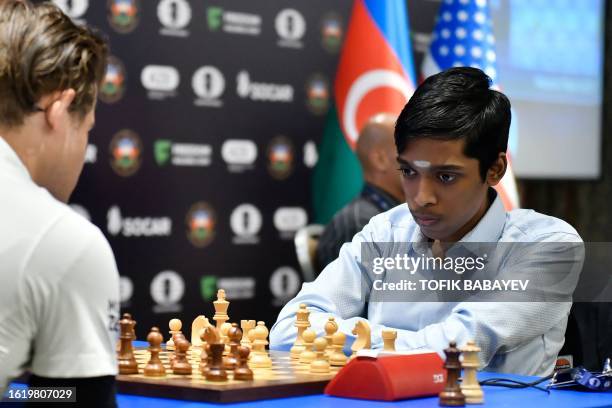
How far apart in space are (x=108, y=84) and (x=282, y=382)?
3.44m

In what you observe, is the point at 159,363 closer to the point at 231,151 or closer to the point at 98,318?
the point at 98,318

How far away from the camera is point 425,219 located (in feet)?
8.34

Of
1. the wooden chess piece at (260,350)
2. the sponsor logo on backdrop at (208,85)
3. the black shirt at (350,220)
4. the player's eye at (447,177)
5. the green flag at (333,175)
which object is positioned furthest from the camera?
the green flag at (333,175)

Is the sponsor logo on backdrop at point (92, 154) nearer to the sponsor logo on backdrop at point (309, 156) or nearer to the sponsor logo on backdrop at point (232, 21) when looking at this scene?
the sponsor logo on backdrop at point (232, 21)

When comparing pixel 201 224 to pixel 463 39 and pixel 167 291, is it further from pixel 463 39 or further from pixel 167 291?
pixel 463 39

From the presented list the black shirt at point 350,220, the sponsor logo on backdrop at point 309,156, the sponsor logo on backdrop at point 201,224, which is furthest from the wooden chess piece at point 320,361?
the sponsor logo on backdrop at point 309,156

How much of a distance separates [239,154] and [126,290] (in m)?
0.94

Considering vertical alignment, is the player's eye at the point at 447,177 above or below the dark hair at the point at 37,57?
below

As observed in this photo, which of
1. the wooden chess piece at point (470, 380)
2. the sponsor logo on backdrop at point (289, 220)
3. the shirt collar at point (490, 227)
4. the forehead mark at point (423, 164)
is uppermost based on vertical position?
the forehead mark at point (423, 164)

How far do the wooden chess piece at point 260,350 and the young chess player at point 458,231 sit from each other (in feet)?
0.96

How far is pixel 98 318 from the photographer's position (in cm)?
144

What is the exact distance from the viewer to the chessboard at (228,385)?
1.80 m

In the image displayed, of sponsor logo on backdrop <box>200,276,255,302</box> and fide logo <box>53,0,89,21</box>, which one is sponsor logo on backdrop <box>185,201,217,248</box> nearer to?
sponsor logo on backdrop <box>200,276,255,302</box>

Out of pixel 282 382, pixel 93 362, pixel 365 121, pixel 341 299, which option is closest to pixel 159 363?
pixel 282 382
